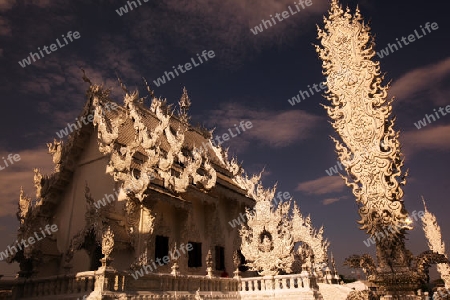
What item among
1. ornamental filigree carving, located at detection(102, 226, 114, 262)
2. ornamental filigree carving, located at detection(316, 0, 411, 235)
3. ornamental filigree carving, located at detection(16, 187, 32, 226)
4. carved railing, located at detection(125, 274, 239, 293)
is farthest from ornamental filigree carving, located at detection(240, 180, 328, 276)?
ornamental filigree carving, located at detection(16, 187, 32, 226)

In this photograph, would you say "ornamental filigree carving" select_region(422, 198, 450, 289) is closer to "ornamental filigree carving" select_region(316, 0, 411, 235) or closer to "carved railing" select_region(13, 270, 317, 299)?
"carved railing" select_region(13, 270, 317, 299)

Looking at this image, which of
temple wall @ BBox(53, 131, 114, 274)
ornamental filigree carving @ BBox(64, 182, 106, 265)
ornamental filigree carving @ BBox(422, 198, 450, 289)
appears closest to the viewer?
ornamental filigree carving @ BBox(64, 182, 106, 265)

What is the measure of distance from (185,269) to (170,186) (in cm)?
327

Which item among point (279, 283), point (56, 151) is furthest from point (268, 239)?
point (56, 151)

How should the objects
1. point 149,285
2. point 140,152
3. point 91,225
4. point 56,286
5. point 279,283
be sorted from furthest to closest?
point 140,152 → point 279,283 → point 91,225 → point 149,285 → point 56,286

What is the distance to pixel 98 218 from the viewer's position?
998cm

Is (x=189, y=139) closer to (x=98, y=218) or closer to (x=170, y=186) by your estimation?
(x=170, y=186)

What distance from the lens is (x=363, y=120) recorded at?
27.4 feet

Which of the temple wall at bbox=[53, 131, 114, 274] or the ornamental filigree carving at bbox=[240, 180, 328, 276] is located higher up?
the temple wall at bbox=[53, 131, 114, 274]

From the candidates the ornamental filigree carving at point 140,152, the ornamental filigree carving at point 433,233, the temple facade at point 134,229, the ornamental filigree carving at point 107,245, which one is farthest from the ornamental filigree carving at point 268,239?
the ornamental filigree carving at point 433,233

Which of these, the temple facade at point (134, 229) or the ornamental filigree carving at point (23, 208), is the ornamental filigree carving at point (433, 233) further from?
the ornamental filigree carving at point (23, 208)

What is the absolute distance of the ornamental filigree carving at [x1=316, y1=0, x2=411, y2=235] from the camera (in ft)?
24.3

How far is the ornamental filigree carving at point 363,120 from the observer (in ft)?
24.3

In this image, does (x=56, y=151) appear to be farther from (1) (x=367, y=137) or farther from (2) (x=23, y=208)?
(1) (x=367, y=137)
